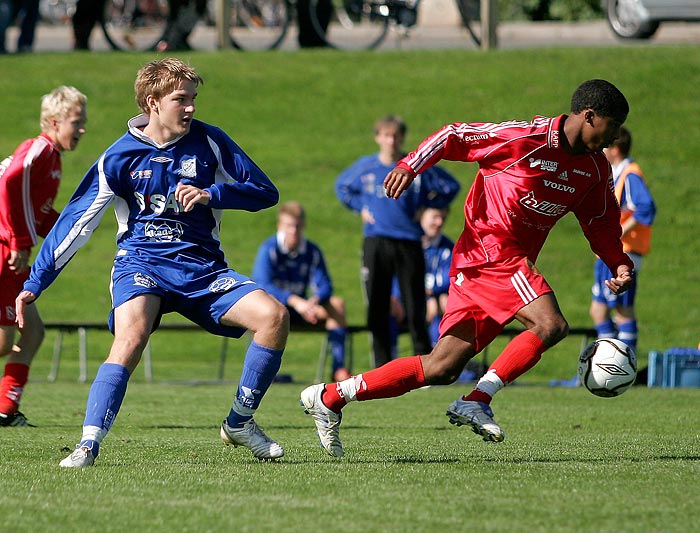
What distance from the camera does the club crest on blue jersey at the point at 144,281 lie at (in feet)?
19.7

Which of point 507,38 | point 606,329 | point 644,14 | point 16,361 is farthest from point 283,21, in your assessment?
point 16,361

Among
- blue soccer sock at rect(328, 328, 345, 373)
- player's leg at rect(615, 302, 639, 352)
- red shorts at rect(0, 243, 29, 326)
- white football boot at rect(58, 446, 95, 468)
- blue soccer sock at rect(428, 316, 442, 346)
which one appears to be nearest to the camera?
white football boot at rect(58, 446, 95, 468)

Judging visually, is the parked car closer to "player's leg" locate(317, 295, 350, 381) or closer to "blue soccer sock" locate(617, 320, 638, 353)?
"blue soccer sock" locate(617, 320, 638, 353)

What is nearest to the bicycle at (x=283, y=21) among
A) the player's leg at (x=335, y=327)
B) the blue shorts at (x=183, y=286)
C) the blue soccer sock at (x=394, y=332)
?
the blue soccer sock at (x=394, y=332)

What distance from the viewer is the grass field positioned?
4.79 meters

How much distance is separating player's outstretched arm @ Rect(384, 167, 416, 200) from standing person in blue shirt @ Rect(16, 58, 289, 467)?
0.57m

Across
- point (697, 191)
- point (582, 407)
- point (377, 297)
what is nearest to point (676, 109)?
point (697, 191)

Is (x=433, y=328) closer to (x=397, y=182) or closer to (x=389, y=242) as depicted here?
(x=389, y=242)

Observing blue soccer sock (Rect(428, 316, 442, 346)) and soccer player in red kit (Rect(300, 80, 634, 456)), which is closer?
soccer player in red kit (Rect(300, 80, 634, 456))

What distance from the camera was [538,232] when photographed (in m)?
6.90

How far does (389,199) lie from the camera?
40.8 ft

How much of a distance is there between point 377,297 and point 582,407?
3064 mm

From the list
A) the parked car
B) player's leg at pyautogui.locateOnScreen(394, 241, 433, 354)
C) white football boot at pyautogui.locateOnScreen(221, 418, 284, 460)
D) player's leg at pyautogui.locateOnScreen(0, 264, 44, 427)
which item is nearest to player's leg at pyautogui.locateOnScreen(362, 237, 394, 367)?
player's leg at pyautogui.locateOnScreen(394, 241, 433, 354)

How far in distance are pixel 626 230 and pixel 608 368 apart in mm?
5951
